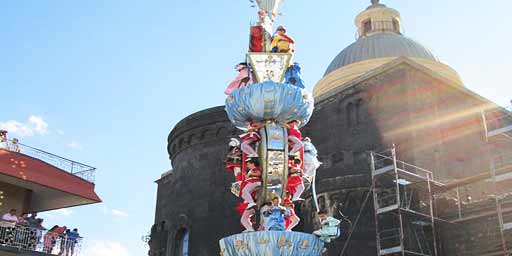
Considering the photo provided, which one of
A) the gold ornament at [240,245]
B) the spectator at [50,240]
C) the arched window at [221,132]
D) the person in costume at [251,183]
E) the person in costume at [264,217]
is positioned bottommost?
the gold ornament at [240,245]

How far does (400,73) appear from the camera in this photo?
2809cm

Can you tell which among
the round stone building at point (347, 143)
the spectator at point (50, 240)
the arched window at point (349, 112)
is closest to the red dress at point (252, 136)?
the spectator at point (50, 240)

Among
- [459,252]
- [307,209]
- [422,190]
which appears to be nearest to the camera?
[459,252]

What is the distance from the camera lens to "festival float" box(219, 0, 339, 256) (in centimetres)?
1175

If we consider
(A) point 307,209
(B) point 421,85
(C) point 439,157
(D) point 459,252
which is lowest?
(D) point 459,252

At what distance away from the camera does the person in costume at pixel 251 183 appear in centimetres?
1218

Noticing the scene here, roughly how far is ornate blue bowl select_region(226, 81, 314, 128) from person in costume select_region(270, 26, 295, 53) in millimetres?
1290

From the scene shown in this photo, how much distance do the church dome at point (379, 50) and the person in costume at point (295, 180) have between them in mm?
27449

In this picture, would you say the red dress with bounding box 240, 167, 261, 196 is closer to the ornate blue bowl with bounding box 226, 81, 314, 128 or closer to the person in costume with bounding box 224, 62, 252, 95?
the ornate blue bowl with bounding box 226, 81, 314, 128

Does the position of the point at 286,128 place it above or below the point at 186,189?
below

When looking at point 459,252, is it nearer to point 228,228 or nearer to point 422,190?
point 422,190

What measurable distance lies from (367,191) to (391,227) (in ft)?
6.13

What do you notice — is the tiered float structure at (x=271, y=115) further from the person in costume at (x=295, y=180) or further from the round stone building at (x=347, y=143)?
the round stone building at (x=347, y=143)

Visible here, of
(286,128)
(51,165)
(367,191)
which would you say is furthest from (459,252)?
(51,165)
